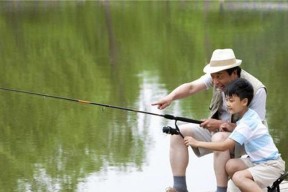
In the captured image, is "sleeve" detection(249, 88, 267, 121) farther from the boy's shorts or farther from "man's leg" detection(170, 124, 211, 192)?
"man's leg" detection(170, 124, 211, 192)

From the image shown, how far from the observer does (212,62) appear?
4785 millimetres

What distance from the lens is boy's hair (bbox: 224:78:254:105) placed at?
448cm

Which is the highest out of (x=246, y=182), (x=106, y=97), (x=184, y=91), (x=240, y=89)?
(x=240, y=89)

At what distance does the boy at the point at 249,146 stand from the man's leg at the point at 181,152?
50cm

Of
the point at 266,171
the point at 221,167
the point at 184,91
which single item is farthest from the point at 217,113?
the point at 266,171

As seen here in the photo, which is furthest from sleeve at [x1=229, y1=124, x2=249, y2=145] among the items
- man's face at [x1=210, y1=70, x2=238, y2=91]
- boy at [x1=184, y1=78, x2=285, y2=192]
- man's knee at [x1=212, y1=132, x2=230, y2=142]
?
man's face at [x1=210, y1=70, x2=238, y2=91]

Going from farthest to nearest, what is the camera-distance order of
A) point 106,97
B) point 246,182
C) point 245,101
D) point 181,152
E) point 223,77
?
point 106,97, point 181,152, point 223,77, point 245,101, point 246,182

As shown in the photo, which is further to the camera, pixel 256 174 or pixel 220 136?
pixel 220 136

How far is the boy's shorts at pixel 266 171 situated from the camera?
445 centimetres

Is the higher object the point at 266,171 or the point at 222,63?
the point at 222,63

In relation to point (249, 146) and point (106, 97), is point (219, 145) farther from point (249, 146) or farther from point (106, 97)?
point (106, 97)

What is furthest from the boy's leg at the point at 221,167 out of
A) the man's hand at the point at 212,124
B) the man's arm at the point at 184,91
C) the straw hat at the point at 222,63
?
the man's arm at the point at 184,91

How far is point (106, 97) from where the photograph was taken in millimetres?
13484

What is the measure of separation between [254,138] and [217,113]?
65 cm
